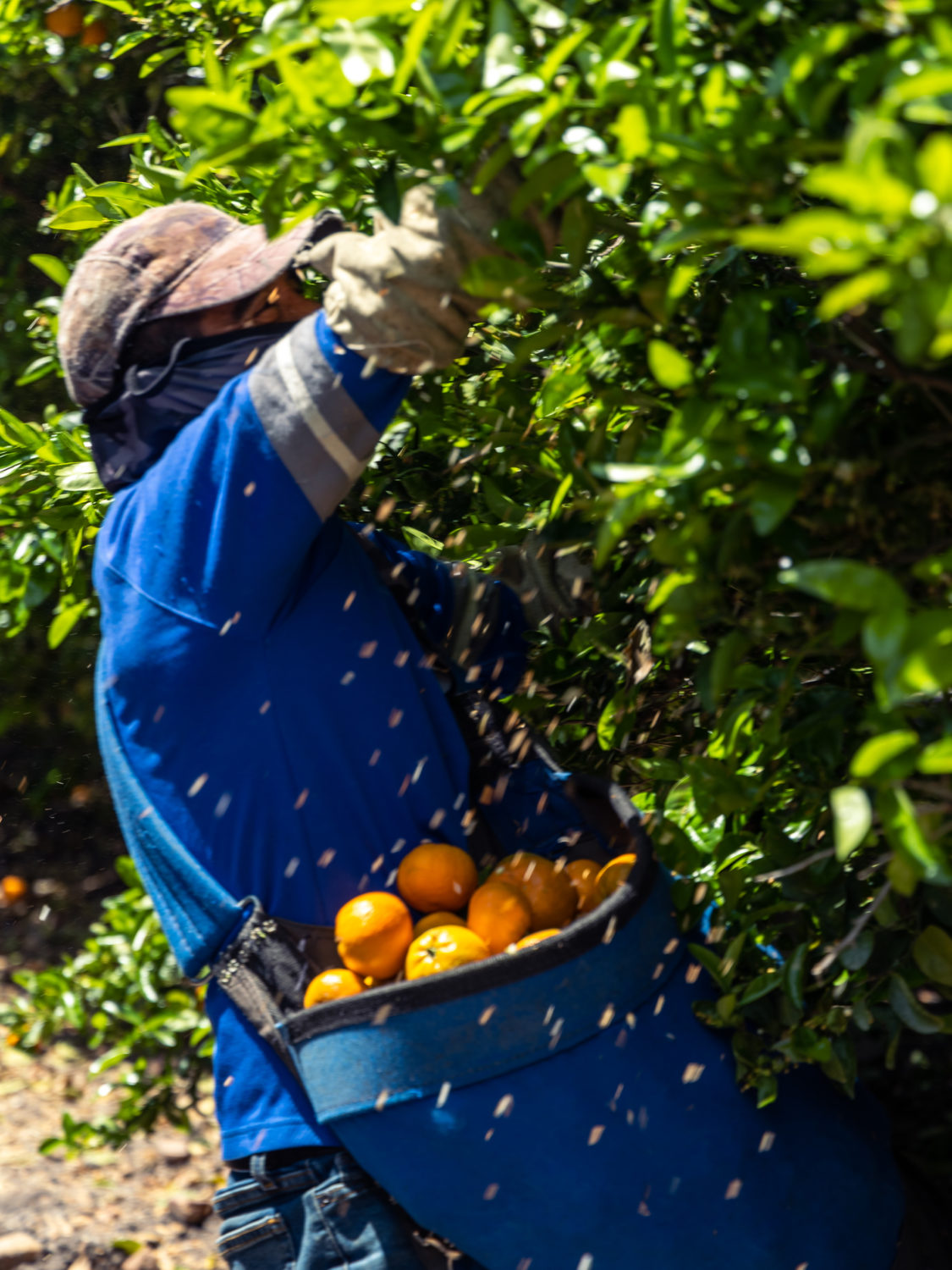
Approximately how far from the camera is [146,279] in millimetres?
1723

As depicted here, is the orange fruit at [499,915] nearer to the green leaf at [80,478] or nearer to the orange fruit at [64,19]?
the green leaf at [80,478]

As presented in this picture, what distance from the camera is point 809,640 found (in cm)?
121

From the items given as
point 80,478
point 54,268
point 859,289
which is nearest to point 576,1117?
point 859,289

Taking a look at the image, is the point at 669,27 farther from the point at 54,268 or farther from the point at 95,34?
the point at 95,34

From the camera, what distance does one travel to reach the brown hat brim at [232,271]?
1.65 m

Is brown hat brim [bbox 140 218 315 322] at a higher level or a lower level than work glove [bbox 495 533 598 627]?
higher

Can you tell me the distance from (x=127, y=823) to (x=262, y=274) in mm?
794

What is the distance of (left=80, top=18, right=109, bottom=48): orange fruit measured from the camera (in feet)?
10.6

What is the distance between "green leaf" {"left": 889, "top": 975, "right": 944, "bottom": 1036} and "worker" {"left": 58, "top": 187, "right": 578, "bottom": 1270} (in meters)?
0.65

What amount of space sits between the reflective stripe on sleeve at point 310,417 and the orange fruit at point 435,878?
498 mm

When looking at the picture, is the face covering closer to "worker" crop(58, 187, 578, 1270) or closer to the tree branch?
"worker" crop(58, 187, 578, 1270)

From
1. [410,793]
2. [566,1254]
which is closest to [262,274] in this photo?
[410,793]

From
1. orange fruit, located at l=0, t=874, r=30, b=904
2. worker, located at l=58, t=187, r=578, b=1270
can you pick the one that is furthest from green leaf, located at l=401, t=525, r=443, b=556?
orange fruit, located at l=0, t=874, r=30, b=904

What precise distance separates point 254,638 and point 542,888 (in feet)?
1.67
